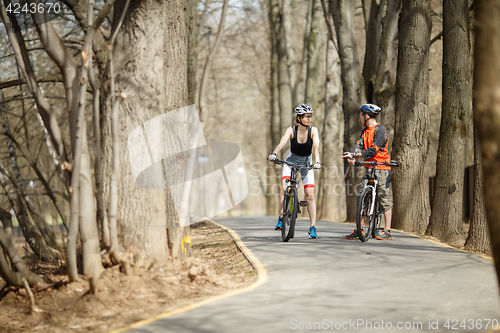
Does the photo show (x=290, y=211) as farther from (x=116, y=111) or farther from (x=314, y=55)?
(x=314, y=55)

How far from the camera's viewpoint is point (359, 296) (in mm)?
5262

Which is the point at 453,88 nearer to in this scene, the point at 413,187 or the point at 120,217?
the point at 413,187

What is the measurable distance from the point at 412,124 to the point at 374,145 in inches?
124

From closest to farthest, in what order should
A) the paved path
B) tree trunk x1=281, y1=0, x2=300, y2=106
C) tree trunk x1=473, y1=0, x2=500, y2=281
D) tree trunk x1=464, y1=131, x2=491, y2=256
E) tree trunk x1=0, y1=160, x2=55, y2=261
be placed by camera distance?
tree trunk x1=473, y1=0, x2=500, y2=281 < the paved path < tree trunk x1=464, y1=131, x2=491, y2=256 < tree trunk x1=0, y1=160, x2=55, y2=261 < tree trunk x1=281, y1=0, x2=300, y2=106

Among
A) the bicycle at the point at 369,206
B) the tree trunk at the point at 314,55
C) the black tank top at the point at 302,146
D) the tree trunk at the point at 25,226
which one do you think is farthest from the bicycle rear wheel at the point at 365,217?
the tree trunk at the point at 314,55

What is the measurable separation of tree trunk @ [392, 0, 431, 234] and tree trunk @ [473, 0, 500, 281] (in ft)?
25.1

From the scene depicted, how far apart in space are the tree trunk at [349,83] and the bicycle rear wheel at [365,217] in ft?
16.6

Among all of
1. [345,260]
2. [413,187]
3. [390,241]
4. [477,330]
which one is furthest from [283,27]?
[477,330]

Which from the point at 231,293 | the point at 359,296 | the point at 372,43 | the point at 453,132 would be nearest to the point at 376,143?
the point at 453,132

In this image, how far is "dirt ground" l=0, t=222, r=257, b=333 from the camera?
523 cm

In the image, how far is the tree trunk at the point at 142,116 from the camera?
6.28 m

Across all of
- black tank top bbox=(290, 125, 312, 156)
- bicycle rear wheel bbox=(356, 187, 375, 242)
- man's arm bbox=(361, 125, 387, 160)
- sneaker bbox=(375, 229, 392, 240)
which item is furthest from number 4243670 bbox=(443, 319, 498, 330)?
black tank top bbox=(290, 125, 312, 156)

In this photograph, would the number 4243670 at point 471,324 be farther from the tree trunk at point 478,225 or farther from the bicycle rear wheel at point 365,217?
the tree trunk at point 478,225

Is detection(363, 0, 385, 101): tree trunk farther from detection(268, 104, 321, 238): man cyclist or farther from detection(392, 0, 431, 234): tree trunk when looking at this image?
detection(268, 104, 321, 238): man cyclist
